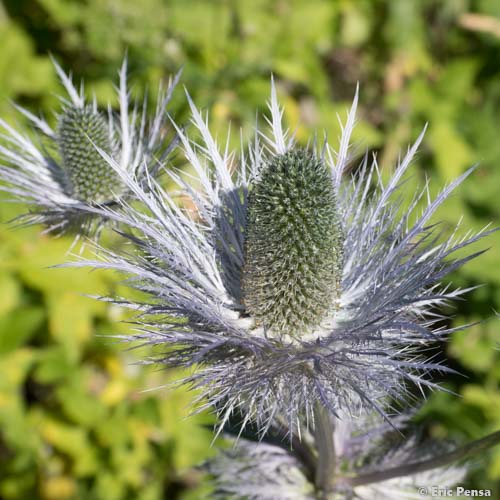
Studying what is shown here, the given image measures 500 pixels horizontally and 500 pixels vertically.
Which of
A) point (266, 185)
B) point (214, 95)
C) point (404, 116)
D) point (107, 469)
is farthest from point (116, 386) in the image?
point (404, 116)

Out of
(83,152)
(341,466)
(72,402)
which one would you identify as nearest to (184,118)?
(83,152)

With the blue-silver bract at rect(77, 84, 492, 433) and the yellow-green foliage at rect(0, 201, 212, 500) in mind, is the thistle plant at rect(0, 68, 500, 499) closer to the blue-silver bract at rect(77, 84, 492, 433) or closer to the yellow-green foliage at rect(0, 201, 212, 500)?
the blue-silver bract at rect(77, 84, 492, 433)

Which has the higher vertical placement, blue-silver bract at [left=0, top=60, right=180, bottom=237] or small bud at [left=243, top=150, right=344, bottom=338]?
blue-silver bract at [left=0, top=60, right=180, bottom=237]

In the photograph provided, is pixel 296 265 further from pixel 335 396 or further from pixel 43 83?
pixel 43 83

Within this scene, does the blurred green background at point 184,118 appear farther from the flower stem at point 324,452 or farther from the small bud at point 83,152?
the flower stem at point 324,452

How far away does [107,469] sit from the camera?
230 centimetres

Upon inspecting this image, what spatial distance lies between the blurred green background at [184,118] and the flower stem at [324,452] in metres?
0.57

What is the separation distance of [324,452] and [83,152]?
3.12 feet

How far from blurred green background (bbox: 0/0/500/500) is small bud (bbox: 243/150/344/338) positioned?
0.75m

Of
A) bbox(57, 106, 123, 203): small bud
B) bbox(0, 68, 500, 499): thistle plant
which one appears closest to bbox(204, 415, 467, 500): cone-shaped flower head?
bbox(0, 68, 500, 499): thistle plant

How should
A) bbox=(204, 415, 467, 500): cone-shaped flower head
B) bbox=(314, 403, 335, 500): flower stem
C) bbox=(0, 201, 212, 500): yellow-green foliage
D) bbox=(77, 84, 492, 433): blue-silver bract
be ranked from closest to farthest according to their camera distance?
bbox=(77, 84, 492, 433): blue-silver bract, bbox=(314, 403, 335, 500): flower stem, bbox=(204, 415, 467, 500): cone-shaped flower head, bbox=(0, 201, 212, 500): yellow-green foliage

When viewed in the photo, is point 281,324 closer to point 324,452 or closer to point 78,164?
point 324,452

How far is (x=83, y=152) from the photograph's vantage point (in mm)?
1480

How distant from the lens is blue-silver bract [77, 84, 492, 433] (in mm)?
1081
